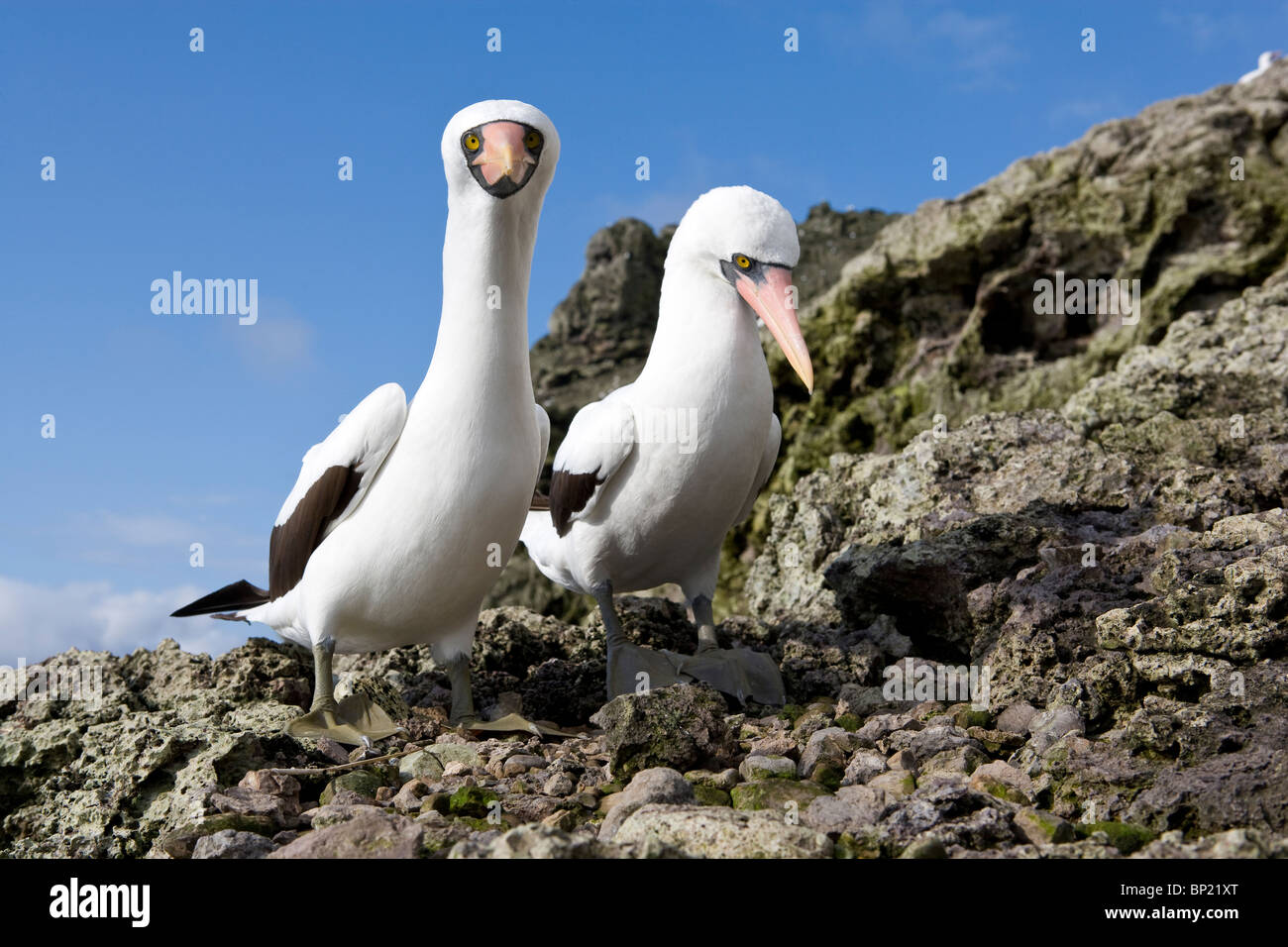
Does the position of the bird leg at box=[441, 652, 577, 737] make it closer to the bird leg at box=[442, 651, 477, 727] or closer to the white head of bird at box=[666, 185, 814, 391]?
the bird leg at box=[442, 651, 477, 727]

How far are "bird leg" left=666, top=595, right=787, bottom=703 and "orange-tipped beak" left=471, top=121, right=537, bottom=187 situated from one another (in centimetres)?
300

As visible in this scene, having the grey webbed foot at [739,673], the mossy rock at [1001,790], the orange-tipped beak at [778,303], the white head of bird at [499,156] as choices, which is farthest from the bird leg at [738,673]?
the white head of bird at [499,156]

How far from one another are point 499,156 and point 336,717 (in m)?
3.05

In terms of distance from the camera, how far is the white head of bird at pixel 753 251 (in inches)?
251

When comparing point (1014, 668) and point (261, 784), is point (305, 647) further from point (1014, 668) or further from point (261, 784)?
point (1014, 668)

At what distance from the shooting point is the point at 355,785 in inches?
190

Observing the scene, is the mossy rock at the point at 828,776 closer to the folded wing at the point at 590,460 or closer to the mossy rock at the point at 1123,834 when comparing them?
the mossy rock at the point at 1123,834

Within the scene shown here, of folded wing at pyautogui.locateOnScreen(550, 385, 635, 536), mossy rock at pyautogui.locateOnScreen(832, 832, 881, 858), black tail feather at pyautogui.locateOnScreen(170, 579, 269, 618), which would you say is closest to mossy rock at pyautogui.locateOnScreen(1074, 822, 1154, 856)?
mossy rock at pyautogui.locateOnScreen(832, 832, 881, 858)
